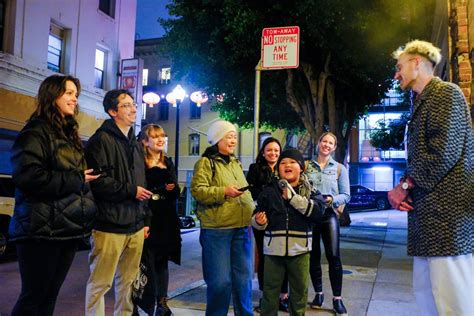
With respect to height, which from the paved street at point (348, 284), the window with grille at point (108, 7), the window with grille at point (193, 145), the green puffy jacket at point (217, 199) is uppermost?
the window with grille at point (108, 7)

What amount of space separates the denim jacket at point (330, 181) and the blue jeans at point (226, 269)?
1.39m

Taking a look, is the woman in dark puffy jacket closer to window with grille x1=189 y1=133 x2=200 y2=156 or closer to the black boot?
the black boot

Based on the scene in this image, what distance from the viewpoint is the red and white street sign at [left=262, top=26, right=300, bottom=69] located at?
205 inches

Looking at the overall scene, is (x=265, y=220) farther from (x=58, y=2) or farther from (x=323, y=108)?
(x=58, y=2)

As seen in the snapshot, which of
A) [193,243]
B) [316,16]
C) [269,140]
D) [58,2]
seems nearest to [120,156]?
[269,140]

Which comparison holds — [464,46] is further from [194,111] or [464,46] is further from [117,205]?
[194,111]

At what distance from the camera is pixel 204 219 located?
12.7ft

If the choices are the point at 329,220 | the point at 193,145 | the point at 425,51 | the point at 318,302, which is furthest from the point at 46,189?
the point at 193,145

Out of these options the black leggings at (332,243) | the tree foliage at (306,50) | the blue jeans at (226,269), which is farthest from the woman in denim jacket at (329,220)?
the tree foliage at (306,50)

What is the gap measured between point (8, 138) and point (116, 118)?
447 inches

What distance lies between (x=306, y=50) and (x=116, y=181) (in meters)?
10.7

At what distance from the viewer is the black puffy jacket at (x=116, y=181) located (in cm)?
350

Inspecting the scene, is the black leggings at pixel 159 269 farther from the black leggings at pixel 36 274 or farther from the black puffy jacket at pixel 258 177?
the black leggings at pixel 36 274

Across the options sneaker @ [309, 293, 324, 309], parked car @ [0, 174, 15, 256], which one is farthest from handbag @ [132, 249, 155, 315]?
parked car @ [0, 174, 15, 256]
